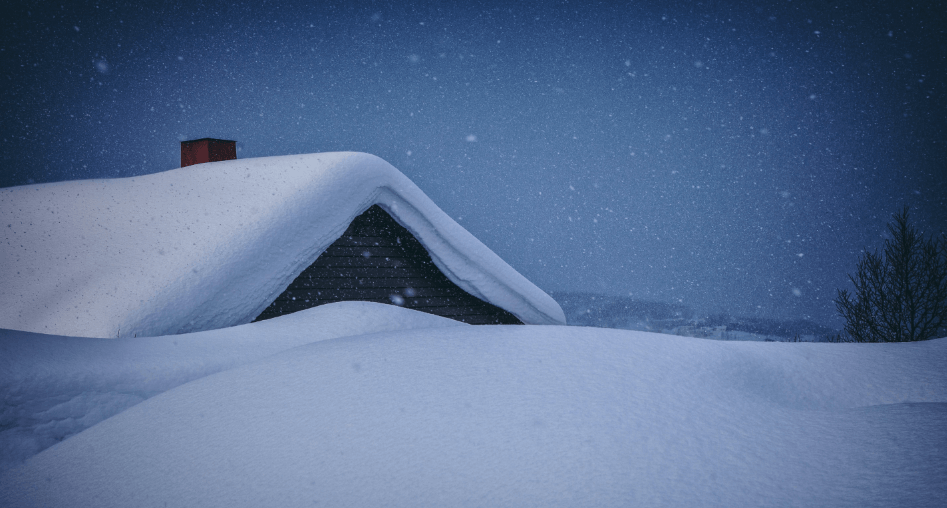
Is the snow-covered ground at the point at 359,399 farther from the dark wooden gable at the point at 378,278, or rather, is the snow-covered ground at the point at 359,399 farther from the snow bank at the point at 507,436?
the dark wooden gable at the point at 378,278

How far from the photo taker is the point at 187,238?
4648 mm

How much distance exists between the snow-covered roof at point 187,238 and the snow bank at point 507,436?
5.52 feet

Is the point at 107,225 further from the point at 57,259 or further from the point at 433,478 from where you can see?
the point at 433,478

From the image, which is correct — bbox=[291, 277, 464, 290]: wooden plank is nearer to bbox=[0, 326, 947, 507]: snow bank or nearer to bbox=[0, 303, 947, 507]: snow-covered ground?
bbox=[0, 303, 947, 507]: snow-covered ground

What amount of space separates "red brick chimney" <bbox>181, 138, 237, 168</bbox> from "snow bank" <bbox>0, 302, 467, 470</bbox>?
5.07 metres

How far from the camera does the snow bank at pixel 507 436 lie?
1.86m

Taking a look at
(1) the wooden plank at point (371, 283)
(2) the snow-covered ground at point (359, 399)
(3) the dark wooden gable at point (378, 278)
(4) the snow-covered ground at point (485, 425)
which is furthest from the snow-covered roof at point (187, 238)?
(4) the snow-covered ground at point (485, 425)

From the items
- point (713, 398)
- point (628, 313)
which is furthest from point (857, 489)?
point (628, 313)

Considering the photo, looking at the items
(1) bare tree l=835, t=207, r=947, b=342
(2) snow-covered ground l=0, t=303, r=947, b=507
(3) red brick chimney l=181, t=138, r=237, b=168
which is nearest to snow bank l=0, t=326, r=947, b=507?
(2) snow-covered ground l=0, t=303, r=947, b=507

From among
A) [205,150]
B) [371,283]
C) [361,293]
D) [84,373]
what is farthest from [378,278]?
[205,150]

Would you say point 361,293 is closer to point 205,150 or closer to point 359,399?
point 359,399

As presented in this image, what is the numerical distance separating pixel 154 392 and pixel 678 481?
A: 3.15 meters

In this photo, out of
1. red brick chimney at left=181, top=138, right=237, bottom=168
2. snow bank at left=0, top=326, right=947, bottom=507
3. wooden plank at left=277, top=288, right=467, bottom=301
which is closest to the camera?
snow bank at left=0, top=326, right=947, bottom=507

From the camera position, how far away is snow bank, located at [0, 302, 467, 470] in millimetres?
2688
